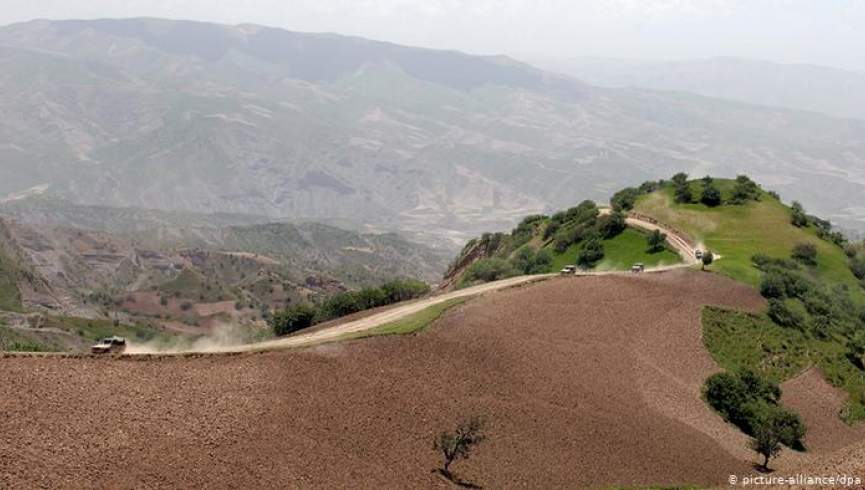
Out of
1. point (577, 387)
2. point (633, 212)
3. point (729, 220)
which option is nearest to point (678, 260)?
point (729, 220)

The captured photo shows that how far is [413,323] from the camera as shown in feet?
199

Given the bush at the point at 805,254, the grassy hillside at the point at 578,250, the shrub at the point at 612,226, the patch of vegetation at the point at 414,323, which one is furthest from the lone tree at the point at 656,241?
the patch of vegetation at the point at 414,323

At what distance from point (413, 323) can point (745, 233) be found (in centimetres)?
6767

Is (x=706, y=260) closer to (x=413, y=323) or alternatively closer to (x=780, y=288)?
(x=780, y=288)

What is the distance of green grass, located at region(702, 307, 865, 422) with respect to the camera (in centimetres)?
6712

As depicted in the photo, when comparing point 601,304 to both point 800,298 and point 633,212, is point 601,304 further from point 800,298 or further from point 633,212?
point 633,212

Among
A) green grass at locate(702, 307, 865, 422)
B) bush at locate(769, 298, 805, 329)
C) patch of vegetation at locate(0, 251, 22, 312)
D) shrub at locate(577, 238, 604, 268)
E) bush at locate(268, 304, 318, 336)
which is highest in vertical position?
bush at locate(769, 298, 805, 329)

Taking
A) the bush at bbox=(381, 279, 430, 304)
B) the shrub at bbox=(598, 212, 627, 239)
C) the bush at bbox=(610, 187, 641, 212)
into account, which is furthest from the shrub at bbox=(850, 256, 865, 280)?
the bush at bbox=(381, 279, 430, 304)

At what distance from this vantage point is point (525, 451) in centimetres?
4681

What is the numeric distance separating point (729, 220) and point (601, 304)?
52923 millimetres

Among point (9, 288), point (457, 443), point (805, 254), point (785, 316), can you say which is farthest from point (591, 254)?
point (9, 288)

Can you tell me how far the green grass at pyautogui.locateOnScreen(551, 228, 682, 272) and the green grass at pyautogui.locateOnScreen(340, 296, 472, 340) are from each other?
42.0m

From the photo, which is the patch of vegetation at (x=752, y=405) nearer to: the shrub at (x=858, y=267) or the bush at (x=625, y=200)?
the shrub at (x=858, y=267)

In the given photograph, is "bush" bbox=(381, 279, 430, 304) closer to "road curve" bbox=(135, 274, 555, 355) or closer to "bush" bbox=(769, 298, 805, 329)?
"road curve" bbox=(135, 274, 555, 355)
